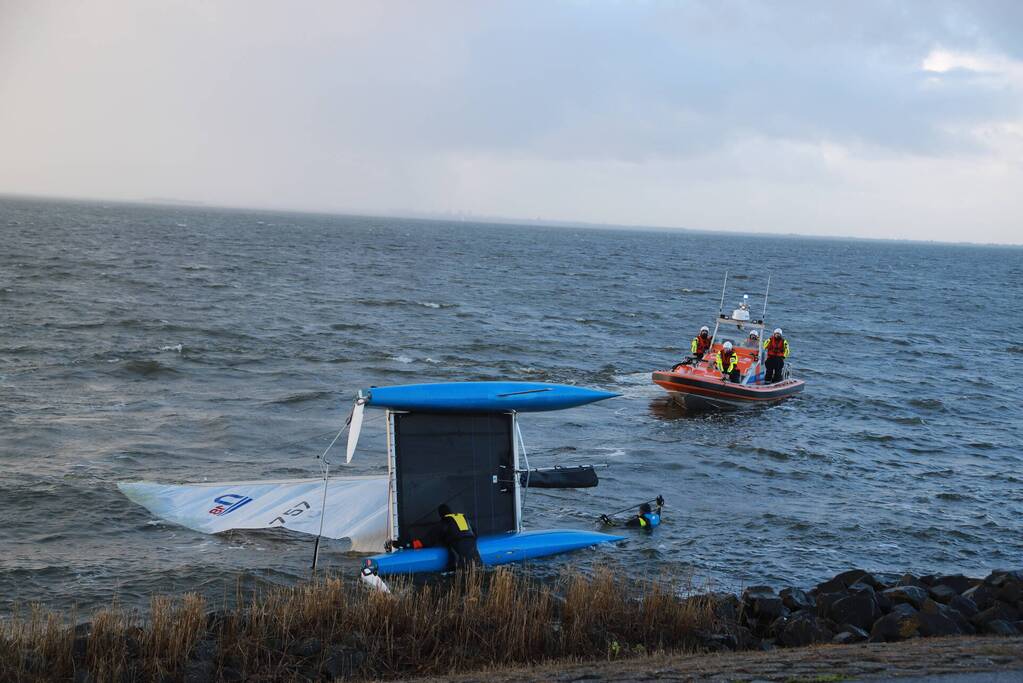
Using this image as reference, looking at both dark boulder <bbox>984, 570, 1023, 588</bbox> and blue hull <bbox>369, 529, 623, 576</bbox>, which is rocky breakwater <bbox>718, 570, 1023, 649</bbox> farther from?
blue hull <bbox>369, 529, 623, 576</bbox>

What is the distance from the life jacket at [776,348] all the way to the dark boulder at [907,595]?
1624 cm

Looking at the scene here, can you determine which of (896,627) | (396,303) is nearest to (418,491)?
(896,627)

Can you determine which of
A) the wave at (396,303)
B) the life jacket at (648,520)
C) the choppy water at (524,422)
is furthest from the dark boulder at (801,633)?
the wave at (396,303)

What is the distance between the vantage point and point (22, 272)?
4944 centimetres

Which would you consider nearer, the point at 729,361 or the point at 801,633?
the point at 801,633

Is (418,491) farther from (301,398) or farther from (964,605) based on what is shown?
(301,398)

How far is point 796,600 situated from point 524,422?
12309 millimetres

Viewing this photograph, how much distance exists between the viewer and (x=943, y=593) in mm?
11719

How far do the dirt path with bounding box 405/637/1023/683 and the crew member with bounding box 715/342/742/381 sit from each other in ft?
55.0

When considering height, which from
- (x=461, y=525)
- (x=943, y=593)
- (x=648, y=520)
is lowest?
(x=648, y=520)

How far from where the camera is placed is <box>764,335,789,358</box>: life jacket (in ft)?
90.1

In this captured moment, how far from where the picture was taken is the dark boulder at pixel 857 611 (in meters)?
10.9

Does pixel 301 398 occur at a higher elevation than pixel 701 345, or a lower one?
lower

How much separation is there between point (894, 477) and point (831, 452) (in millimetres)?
2192
